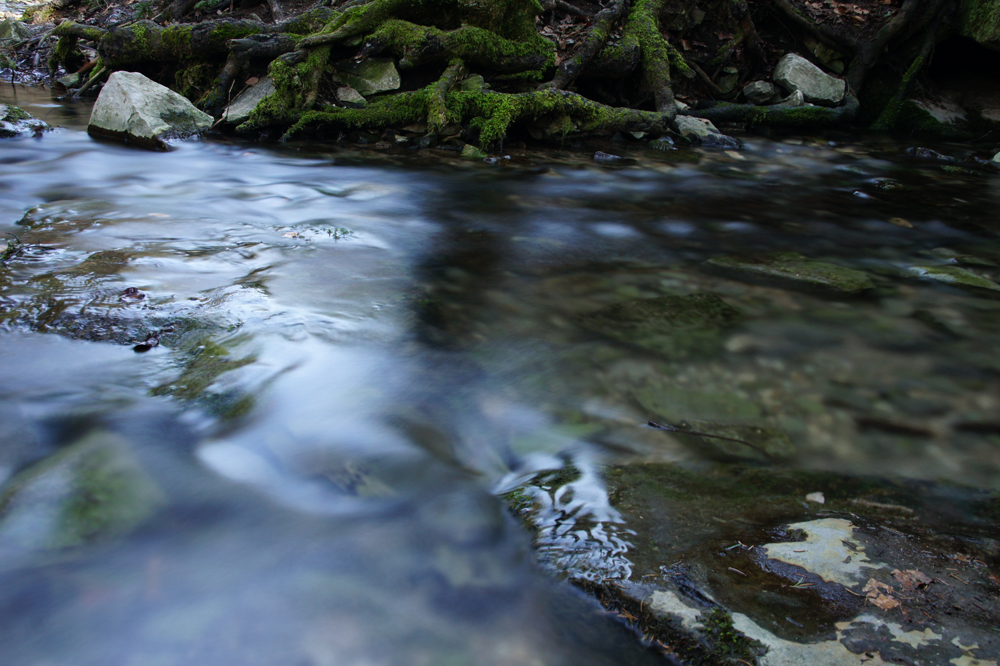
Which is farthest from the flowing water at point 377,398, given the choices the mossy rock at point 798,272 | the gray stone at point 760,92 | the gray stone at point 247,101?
the gray stone at point 760,92

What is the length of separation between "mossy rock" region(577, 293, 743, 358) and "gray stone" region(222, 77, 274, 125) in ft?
A: 20.8

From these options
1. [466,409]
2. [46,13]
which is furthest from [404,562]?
[46,13]

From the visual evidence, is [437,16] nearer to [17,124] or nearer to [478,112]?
[478,112]

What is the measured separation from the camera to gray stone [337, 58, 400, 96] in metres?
7.95

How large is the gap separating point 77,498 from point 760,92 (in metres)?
11.2

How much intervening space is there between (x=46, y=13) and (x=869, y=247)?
19.9 m

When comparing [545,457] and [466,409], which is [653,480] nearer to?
[545,457]

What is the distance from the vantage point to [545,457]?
2277 millimetres

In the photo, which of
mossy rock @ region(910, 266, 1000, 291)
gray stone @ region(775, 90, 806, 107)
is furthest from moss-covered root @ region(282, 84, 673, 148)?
mossy rock @ region(910, 266, 1000, 291)

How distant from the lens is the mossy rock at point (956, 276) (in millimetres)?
3930

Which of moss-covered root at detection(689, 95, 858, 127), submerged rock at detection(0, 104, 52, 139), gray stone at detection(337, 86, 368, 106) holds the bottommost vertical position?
submerged rock at detection(0, 104, 52, 139)

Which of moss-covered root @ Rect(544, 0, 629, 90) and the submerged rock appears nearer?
the submerged rock

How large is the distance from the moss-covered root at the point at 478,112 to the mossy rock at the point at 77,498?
19.8ft

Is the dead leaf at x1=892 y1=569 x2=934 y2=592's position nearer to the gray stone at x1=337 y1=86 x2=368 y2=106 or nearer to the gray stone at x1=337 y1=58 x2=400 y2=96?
the gray stone at x1=337 y1=86 x2=368 y2=106
